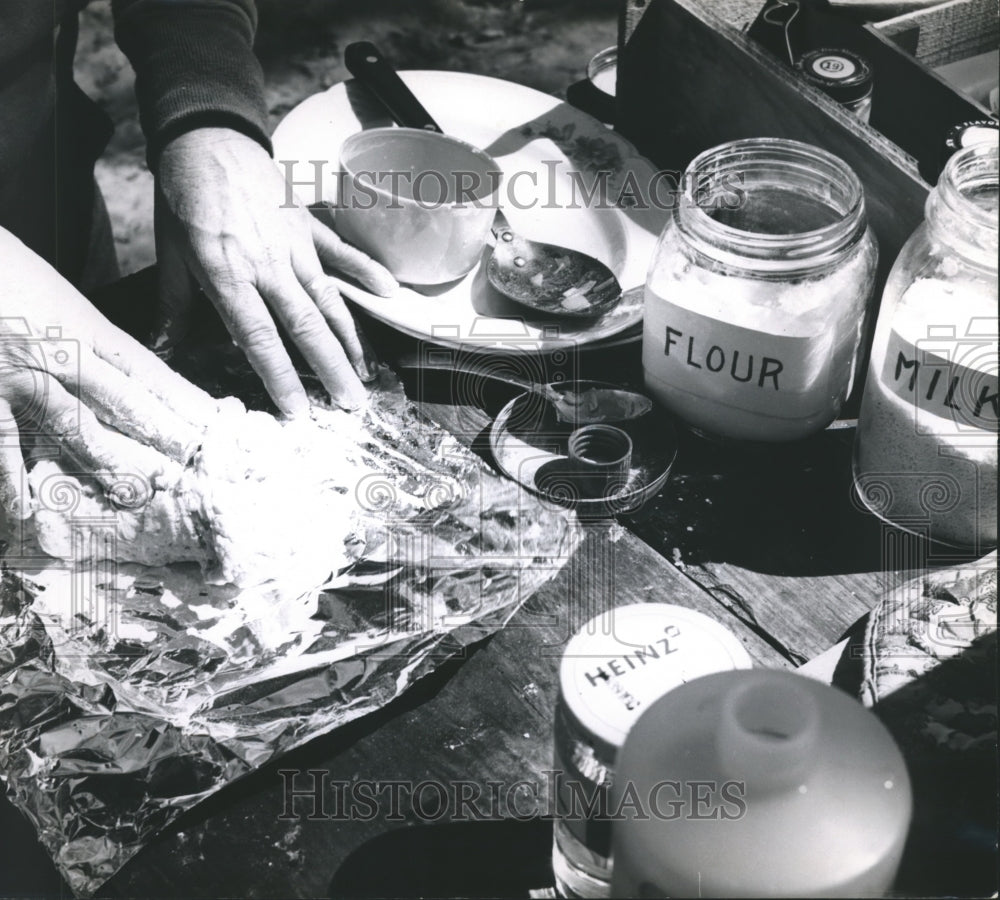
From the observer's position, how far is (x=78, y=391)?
798mm

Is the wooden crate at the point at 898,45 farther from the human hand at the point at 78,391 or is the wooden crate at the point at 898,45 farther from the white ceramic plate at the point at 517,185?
the human hand at the point at 78,391

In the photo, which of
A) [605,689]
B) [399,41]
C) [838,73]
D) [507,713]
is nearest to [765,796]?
[605,689]

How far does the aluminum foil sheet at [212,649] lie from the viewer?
2.11 ft

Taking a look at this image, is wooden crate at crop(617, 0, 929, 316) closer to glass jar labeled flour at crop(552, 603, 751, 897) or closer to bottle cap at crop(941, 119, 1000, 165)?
bottle cap at crop(941, 119, 1000, 165)

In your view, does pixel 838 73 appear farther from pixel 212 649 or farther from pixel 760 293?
pixel 212 649

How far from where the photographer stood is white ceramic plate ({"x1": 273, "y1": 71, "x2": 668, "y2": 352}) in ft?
3.09

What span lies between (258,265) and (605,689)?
550 mm

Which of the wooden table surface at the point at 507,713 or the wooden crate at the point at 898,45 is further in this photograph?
the wooden crate at the point at 898,45

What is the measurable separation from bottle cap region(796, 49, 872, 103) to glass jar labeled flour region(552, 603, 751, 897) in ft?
1.90

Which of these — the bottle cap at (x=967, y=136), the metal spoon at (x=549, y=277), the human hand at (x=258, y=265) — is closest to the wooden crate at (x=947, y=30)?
the bottle cap at (x=967, y=136)

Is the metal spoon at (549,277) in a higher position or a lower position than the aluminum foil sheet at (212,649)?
higher

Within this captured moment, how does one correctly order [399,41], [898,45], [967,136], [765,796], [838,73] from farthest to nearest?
[399,41]
[898,45]
[838,73]
[967,136]
[765,796]

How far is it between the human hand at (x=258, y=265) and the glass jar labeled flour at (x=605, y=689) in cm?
41

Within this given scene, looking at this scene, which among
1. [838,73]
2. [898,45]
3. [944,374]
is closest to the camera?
[944,374]
